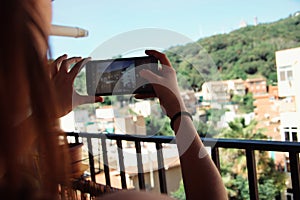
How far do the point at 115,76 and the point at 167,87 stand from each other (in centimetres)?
27

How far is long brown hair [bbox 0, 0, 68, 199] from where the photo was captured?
0.95 ft

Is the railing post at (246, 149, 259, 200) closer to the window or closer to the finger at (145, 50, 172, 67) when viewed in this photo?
the finger at (145, 50, 172, 67)

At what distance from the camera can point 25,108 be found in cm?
32

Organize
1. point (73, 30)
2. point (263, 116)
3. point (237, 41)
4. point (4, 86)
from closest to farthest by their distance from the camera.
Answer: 1. point (4, 86)
2. point (73, 30)
3. point (237, 41)
4. point (263, 116)

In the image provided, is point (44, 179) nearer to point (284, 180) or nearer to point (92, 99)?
point (92, 99)

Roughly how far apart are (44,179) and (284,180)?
18.1 m

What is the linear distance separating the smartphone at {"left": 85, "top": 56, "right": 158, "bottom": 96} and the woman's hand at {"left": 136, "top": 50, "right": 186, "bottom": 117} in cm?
9

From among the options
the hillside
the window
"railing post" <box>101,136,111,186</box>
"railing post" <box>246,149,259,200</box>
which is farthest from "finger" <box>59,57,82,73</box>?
the hillside

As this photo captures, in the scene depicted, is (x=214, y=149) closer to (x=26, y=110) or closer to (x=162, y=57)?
(x=162, y=57)

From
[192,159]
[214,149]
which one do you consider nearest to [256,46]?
[214,149]

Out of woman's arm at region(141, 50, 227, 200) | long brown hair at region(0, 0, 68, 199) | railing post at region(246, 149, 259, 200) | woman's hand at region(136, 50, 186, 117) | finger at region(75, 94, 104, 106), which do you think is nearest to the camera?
long brown hair at region(0, 0, 68, 199)

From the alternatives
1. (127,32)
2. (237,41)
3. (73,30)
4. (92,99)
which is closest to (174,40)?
(127,32)

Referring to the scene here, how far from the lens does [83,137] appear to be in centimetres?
201

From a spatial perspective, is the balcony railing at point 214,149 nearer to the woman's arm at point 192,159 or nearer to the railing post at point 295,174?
the railing post at point 295,174
